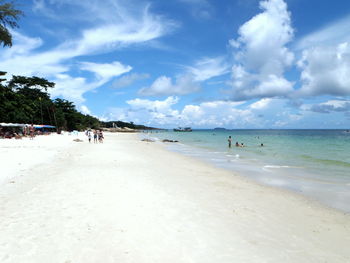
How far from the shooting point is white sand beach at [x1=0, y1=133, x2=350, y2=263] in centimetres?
448

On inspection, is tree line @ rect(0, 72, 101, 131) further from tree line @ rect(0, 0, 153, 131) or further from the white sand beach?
the white sand beach

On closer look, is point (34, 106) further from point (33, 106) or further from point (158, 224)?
point (158, 224)

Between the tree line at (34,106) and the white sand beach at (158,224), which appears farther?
the tree line at (34,106)

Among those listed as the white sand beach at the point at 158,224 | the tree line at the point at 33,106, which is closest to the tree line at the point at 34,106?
the tree line at the point at 33,106

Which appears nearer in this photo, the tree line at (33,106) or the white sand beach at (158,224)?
the white sand beach at (158,224)

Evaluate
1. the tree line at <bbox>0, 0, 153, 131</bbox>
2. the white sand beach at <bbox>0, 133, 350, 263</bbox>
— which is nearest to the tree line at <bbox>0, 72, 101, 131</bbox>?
the tree line at <bbox>0, 0, 153, 131</bbox>

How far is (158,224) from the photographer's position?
5.76 meters

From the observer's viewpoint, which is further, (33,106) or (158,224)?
(33,106)

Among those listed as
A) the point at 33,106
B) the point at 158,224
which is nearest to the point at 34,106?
the point at 33,106

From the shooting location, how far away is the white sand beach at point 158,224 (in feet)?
14.7

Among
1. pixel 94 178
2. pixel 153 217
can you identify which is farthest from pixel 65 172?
pixel 153 217

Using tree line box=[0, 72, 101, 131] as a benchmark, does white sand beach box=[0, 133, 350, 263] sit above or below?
below

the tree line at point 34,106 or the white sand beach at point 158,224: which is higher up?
the tree line at point 34,106

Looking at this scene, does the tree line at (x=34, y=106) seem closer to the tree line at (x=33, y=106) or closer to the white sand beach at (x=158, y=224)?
the tree line at (x=33, y=106)
